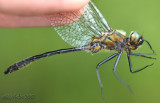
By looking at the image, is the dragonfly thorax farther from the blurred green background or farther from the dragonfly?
the blurred green background

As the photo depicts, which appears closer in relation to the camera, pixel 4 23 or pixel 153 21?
pixel 4 23

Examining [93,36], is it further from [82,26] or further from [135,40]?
[135,40]

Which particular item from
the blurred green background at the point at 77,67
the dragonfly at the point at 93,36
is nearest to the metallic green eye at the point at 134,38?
the dragonfly at the point at 93,36

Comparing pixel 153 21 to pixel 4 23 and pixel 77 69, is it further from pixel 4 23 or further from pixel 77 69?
pixel 4 23

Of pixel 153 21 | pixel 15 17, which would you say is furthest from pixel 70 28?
pixel 153 21

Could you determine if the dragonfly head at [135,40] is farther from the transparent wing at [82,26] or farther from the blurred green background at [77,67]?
the blurred green background at [77,67]

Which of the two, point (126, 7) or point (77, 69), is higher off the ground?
point (126, 7)

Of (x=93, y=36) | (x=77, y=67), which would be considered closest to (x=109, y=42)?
(x=93, y=36)
